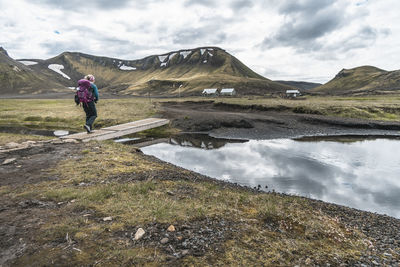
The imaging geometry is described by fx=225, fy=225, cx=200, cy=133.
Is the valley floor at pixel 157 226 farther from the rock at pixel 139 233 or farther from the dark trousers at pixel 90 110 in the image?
the dark trousers at pixel 90 110

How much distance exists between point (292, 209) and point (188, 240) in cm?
427

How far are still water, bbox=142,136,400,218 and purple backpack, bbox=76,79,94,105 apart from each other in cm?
750

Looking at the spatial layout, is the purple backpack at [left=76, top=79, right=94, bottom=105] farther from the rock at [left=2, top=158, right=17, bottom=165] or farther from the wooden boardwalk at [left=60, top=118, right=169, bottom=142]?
the rock at [left=2, top=158, right=17, bottom=165]

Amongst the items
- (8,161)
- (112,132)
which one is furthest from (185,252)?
(112,132)

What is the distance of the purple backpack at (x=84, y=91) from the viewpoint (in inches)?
584

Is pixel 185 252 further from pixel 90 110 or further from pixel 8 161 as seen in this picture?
pixel 90 110

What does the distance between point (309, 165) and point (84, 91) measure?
57.3 feet

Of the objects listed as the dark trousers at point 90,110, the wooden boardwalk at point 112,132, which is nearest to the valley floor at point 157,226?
the dark trousers at point 90,110

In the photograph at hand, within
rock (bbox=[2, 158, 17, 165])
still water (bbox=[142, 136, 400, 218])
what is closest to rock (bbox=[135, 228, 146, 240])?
rock (bbox=[2, 158, 17, 165])

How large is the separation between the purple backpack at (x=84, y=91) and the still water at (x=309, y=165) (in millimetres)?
7504

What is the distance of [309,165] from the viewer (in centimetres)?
1783

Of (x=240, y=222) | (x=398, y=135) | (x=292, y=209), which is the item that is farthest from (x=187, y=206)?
(x=398, y=135)

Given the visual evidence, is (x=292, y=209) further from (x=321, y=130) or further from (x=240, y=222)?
(x=321, y=130)

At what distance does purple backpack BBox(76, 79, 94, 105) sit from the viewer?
48.6 feet
